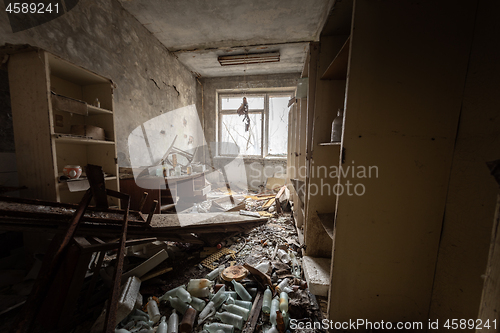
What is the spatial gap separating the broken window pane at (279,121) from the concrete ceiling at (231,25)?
1.35m

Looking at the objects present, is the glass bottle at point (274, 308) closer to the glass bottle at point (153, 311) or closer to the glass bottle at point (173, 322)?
the glass bottle at point (173, 322)

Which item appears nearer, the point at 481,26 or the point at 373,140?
the point at 481,26

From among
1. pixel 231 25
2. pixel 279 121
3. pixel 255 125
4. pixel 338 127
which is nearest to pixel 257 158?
pixel 255 125

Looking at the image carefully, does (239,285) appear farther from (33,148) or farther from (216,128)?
(216,128)

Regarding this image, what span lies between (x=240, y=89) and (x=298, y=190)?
440 centimetres

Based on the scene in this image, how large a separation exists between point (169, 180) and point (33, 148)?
1.54 m

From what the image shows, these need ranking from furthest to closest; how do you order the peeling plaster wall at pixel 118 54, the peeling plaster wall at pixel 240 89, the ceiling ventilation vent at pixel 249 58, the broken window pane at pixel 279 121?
the broken window pane at pixel 279 121
the peeling plaster wall at pixel 240 89
the ceiling ventilation vent at pixel 249 58
the peeling plaster wall at pixel 118 54

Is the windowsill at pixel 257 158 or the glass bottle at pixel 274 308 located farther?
the windowsill at pixel 257 158

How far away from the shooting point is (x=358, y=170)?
970 millimetres

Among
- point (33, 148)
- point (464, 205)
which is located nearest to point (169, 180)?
point (33, 148)

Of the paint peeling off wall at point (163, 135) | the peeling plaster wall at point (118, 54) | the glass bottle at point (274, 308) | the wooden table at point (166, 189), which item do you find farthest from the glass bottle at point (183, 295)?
the paint peeling off wall at point (163, 135)

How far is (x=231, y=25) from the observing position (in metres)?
3.17

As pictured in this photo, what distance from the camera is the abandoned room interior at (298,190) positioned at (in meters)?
0.85

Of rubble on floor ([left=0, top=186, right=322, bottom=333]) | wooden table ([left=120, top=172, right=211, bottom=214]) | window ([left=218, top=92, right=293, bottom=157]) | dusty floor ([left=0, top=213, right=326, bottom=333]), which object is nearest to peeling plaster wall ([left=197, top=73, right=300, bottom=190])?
window ([left=218, top=92, right=293, bottom=157])
